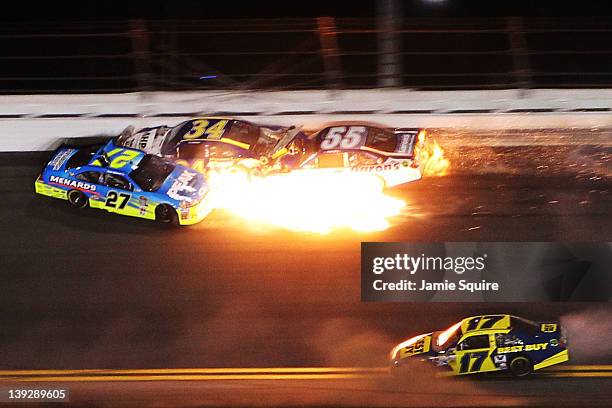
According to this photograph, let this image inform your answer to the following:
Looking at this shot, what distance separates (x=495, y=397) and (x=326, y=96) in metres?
5.79

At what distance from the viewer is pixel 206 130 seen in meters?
13.4

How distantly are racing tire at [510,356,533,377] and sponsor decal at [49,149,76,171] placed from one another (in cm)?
656

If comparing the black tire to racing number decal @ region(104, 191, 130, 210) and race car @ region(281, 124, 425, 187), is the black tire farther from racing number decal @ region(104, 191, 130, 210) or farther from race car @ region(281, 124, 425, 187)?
race car @ region(281, 124, 425, 187)

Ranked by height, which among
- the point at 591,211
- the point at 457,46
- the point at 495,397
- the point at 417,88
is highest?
the point at 457,46

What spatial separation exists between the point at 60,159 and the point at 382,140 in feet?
14.4

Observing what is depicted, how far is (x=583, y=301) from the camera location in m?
11.4

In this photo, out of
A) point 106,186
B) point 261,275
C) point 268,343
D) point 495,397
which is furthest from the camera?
point 106,186

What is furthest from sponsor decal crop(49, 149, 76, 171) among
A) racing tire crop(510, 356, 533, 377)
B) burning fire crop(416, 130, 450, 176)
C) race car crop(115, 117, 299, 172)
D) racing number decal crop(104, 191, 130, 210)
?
racing tire crop(510, 356, 533, 377)

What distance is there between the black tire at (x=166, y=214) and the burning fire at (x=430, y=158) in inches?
130

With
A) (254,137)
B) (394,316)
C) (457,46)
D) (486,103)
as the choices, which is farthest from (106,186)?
(457,46)

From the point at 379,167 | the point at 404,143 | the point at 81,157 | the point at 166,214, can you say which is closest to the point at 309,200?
the point at 379,167

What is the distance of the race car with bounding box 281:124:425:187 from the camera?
42.4ft

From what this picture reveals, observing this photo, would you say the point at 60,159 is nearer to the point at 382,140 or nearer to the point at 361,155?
the point at 361,155

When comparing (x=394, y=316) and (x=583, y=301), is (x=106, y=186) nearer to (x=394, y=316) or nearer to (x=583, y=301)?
(x=394, y=316)
